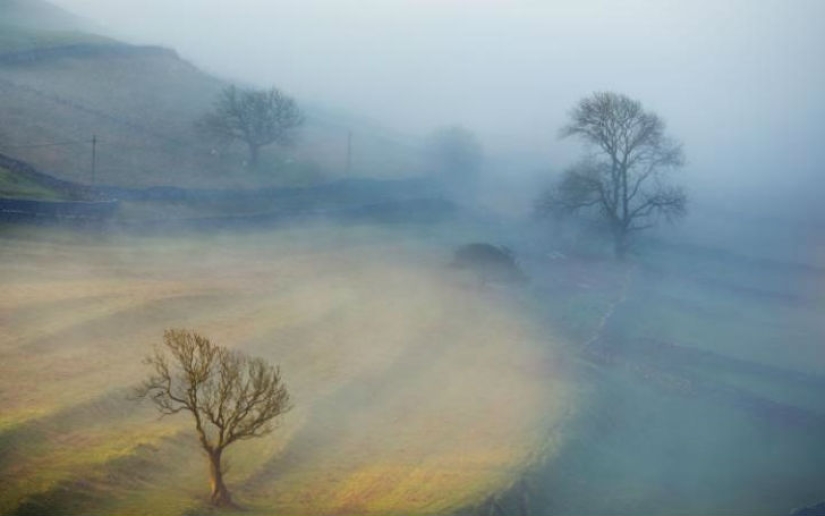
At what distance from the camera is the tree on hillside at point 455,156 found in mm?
89750

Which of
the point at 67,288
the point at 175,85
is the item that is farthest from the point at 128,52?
the point at 67,288

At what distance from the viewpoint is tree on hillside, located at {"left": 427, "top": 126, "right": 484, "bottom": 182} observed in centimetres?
8975

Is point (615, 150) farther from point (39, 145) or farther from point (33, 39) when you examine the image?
point (33, 39)

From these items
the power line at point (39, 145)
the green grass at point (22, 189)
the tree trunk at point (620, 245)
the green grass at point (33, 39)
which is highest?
the green grass at point (33, 39)

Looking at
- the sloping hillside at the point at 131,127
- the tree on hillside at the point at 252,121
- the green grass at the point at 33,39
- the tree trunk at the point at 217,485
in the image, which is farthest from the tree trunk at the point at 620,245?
the green grass at the point at 33,39

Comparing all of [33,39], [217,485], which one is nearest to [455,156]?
[33,39]

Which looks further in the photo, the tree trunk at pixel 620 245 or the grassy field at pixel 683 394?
the tree trunk at pixel 620 245

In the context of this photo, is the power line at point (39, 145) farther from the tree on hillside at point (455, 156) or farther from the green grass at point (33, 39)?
the tree on hillside at point (455, 156)

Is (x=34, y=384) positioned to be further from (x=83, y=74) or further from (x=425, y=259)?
(x=83, y=74)

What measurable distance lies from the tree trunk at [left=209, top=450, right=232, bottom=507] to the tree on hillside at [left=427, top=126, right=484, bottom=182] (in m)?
67.1

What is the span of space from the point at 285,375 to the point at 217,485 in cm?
962

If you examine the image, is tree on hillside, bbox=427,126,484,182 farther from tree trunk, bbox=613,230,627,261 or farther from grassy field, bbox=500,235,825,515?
grassy field, bbox=500,235,825,515

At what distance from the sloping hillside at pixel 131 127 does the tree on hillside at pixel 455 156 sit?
2.93 m

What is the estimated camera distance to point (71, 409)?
2602 cm
